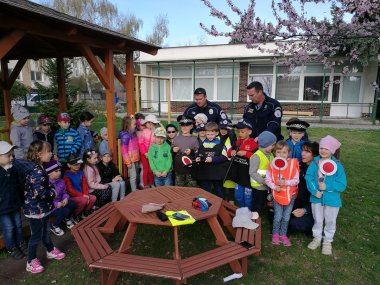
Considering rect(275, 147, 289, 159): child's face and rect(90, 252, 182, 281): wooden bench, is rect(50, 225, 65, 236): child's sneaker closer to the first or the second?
rect(90, 252, 182, 281): wooden bench

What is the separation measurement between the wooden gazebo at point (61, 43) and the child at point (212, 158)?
1.92 metres

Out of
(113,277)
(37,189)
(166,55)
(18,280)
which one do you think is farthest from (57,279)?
(166,55)

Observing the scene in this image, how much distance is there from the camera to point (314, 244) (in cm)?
381

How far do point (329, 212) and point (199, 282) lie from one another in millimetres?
1848

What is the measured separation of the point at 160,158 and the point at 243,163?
4.53ft

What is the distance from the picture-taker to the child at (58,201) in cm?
385

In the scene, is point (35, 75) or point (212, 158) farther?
point (35, 75)

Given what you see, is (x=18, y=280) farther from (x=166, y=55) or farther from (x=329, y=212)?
(x=166, y=55)

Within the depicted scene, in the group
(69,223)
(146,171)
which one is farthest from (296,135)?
(69,223)

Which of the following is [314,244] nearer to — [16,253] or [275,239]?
[275,239]

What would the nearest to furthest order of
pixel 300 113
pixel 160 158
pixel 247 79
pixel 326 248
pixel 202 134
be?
pixel 326 248 → pixel 202 134 → pixel 160 158 → pixel 300 113 → pixel 247 79

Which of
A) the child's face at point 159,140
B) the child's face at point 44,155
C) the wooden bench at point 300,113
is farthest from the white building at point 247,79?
the child's face at point 44,155

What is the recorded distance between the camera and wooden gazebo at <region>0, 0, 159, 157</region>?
136 inches

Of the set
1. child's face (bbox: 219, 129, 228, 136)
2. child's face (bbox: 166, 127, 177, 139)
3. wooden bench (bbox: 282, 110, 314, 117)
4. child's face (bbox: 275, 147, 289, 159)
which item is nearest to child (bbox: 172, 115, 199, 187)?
child's face (bbox: 166, 127, 177, 139)
